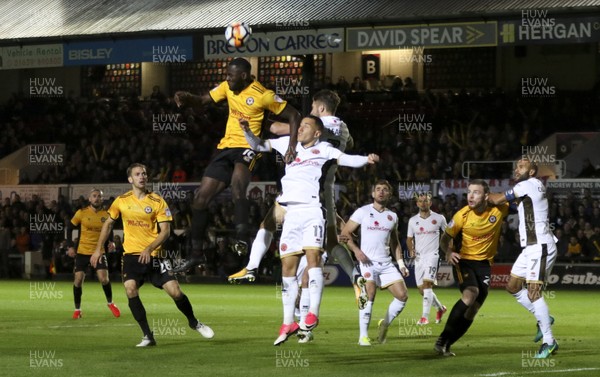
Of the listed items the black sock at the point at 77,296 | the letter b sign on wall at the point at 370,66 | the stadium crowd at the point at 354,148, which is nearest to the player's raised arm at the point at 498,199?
the black sock at the point at 77,296

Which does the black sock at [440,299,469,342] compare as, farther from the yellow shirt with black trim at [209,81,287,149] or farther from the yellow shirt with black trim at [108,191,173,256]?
the yellow shirt with black trim at [108,191,173,256]

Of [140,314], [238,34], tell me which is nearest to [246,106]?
[238,34]

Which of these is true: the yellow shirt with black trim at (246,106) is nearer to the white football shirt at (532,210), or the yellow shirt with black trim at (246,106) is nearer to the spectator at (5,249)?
the white football shirt at (532,210)

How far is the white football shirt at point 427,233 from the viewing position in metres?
20.6

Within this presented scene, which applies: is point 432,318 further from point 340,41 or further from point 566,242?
point 340,41

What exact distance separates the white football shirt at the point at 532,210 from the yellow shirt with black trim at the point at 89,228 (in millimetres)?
9496

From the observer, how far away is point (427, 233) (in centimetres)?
2062

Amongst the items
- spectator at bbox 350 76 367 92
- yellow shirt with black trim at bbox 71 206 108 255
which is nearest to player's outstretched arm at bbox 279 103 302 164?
yellow shirt with black trim at bbox 71 206 108 255

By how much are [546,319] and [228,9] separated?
2034 centimetres

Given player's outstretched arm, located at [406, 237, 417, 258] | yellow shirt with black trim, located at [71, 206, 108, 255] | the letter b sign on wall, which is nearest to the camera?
player's outstretched arm, located at [406, 237, 417, 258]

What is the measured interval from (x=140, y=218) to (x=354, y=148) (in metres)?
19.6

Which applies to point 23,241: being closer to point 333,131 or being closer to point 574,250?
point 574,250

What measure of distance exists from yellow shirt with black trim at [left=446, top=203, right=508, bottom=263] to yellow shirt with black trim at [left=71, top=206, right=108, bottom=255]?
925cm

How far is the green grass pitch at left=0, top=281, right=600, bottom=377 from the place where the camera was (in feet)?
41.3
